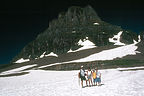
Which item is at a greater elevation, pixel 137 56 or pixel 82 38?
pixel 82 38

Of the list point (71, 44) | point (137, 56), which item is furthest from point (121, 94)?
point (71, 44)

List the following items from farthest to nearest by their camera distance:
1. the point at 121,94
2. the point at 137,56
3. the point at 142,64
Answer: the point at 137,56 < the point at 142,64 < the point at 121,94

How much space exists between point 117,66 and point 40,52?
159 m

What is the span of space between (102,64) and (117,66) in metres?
4.20

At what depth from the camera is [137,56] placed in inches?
2094

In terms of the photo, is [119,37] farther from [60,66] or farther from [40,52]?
[60,66]

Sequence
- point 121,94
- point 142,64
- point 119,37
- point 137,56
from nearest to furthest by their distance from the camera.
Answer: point 121,94
point 142,64
point 137,56
point 119,37

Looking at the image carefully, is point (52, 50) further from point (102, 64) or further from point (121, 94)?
point (121, 94)

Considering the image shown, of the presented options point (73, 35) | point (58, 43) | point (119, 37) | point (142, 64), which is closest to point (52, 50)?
point (58, 43)

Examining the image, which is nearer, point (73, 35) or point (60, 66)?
point (60, 66)

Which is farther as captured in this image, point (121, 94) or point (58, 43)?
point (58, 43)

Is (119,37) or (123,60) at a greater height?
(119,37)

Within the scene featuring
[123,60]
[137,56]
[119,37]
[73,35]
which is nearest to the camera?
[123,60]

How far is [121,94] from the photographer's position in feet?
50.9
